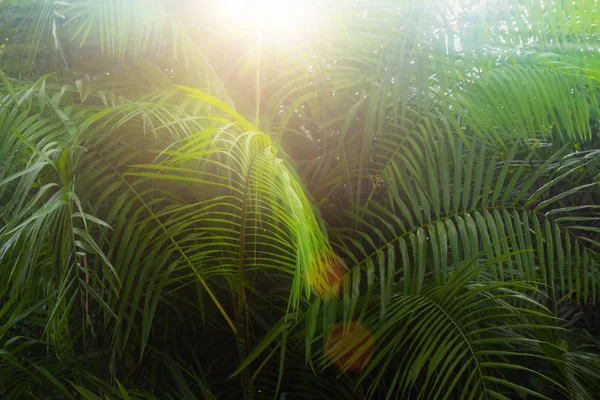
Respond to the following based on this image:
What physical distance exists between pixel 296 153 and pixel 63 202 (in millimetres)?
749

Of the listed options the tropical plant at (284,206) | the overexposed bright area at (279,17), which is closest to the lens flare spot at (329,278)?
the tropical plant at (284,206)

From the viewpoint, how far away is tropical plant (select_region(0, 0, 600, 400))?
33.2 inches

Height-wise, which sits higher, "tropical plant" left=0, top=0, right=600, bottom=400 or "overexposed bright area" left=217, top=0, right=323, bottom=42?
"overexposed bright area" left=217, top=0, right=323, bottom=42

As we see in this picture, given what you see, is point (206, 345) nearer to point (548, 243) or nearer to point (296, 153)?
point (296, 153)

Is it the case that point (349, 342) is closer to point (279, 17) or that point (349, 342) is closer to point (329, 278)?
point (329, 278)

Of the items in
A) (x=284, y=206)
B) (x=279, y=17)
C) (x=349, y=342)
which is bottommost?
(x=349, y=342)

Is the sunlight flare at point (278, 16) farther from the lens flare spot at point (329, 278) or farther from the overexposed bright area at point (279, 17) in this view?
the lens flare spot at point (329, 278)

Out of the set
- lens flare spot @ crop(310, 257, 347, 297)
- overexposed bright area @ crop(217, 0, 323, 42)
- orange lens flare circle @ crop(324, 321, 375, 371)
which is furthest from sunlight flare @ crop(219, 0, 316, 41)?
orange lens flare circle @ crop(324, 321, 375, 371)

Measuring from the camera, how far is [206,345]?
46.5 inches

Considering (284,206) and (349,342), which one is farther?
(349,342)

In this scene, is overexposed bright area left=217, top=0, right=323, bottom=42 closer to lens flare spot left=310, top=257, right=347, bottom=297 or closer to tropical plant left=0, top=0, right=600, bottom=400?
tropical plant left=0, top=0, right=600, bottom=400

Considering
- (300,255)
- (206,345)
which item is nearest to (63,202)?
(300,255)

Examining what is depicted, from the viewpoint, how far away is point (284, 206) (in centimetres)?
79

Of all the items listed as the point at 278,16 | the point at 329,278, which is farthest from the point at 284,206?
the point at 278,16
